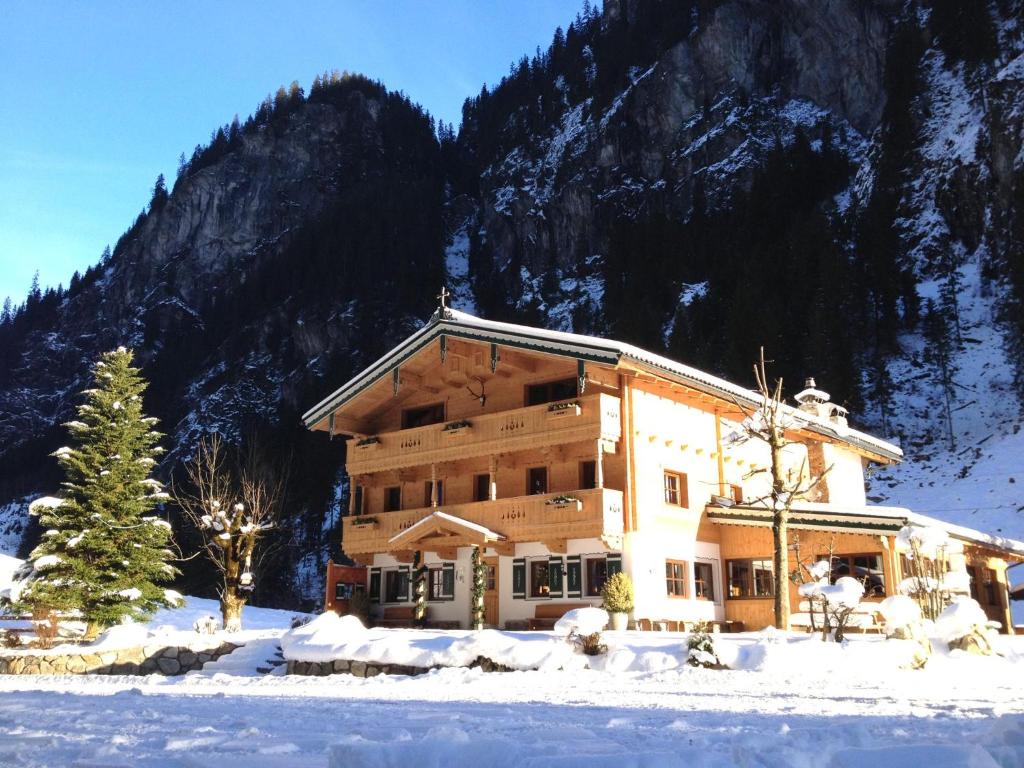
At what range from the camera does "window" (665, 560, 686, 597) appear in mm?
27297

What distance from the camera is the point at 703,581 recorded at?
94.0ft

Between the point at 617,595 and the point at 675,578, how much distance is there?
405 cm

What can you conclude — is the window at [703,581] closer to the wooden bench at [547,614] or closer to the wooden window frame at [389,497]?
the wooden bench at [547,614]

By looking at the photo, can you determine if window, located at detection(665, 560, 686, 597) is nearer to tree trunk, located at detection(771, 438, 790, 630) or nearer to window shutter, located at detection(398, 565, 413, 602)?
tree trunk, located at detection(771, 438, 790, 630)

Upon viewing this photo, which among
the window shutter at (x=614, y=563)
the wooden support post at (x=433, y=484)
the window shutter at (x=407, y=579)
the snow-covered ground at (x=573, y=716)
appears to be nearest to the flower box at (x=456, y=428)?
the wooden support post at (x=433, y=484)

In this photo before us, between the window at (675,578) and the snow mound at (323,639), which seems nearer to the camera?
the snow mound at (323,639)

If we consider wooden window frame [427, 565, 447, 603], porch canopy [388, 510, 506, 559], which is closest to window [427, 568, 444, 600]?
wooden window frame [427, 565, 447, 603]

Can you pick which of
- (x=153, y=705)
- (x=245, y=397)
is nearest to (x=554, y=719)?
(x=153, y=705)

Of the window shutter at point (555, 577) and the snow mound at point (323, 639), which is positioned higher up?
the window shutter at point (555, 577)

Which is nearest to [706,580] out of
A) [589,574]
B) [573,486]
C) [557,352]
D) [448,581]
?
[589,574]

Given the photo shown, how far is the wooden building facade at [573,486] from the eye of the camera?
26.6 metres

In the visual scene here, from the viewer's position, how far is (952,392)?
62.3m

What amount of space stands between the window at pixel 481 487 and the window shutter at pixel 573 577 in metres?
4.59

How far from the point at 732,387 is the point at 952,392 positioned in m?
39.8
